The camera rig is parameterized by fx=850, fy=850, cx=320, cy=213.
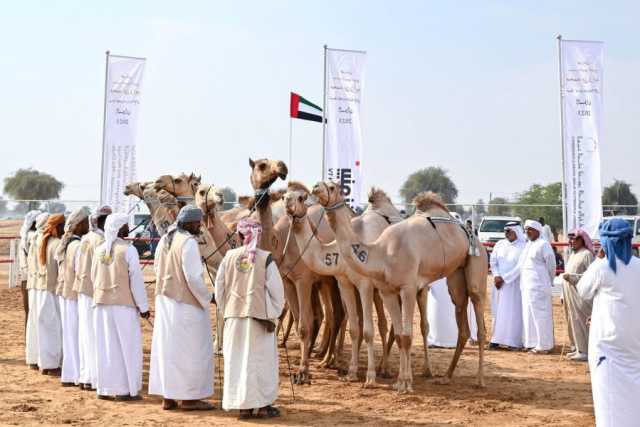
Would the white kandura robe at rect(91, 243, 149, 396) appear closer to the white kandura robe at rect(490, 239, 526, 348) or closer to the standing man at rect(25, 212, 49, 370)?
the standing man at rect(25, 212, 49, 370)

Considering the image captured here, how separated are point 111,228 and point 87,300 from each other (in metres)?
1.03

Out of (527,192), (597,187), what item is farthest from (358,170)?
(527,192)

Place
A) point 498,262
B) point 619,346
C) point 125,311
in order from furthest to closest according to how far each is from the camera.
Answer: point 498,262 → point 125,311 → point 619,346

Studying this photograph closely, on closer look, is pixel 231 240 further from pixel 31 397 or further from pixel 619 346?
pixel 619 346

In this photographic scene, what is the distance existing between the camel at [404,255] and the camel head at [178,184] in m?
2.84

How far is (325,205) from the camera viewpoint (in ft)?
31.6

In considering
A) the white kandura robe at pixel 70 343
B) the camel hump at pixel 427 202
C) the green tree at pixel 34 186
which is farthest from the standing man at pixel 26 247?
the green tree at pixel 34 186

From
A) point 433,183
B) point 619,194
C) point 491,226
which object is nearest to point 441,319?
point 491,226

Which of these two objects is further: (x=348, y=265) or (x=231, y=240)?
(x=231, y=240)

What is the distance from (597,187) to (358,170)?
16.1 ft

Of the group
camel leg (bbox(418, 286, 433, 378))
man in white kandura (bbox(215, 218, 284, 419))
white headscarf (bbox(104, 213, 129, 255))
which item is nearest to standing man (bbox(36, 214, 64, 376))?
white headscarf (bbox(104, 213, 129, 255))

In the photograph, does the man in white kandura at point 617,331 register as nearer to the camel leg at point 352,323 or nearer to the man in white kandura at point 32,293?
the camel leg at point 352,323

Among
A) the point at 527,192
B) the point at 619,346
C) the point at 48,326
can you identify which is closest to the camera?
the point at 619,346

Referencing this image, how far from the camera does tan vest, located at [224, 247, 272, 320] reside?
25.7 feet
